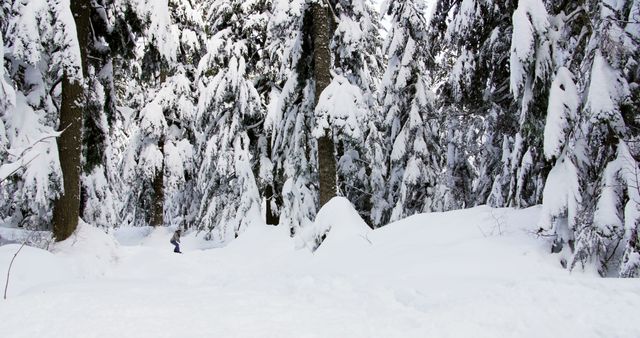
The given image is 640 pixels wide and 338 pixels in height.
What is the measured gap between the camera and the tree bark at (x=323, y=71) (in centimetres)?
916

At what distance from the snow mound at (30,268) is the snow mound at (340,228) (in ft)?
14.3

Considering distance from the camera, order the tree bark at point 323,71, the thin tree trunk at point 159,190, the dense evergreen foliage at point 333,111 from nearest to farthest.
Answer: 1. the dense evergreen foliage at point 333,111
2. the tree bark at point 323,71
3. the thin tree trunk at point 159,190

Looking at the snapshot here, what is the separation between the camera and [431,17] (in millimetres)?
11875

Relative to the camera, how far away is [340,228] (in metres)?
8.02

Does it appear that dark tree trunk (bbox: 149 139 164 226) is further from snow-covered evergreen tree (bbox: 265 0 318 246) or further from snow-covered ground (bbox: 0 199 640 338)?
snow-covered ground (bbox: 0 199 640 338)

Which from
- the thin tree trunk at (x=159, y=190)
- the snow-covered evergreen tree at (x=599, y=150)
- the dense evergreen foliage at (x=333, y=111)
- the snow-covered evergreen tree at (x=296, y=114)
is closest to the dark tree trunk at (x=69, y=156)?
the dense evergreen foliage at (x=333, y=111)

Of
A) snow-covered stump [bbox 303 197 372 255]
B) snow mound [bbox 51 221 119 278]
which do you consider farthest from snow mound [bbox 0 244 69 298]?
snow-covered stump [bbox 303 197 372 255]

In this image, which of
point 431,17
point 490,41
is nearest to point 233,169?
point 431,17

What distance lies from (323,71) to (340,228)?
11.0 feet

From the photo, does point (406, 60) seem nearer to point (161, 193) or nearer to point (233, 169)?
point (233, 169)

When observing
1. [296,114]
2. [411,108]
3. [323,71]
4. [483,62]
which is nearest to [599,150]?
[483,62]

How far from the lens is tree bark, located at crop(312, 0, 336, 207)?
9164mm

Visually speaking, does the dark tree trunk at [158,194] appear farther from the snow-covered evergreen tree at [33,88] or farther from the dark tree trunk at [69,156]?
the dark tree trunk at [69,156]

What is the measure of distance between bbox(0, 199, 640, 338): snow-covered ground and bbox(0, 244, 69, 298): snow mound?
0.07 feet
